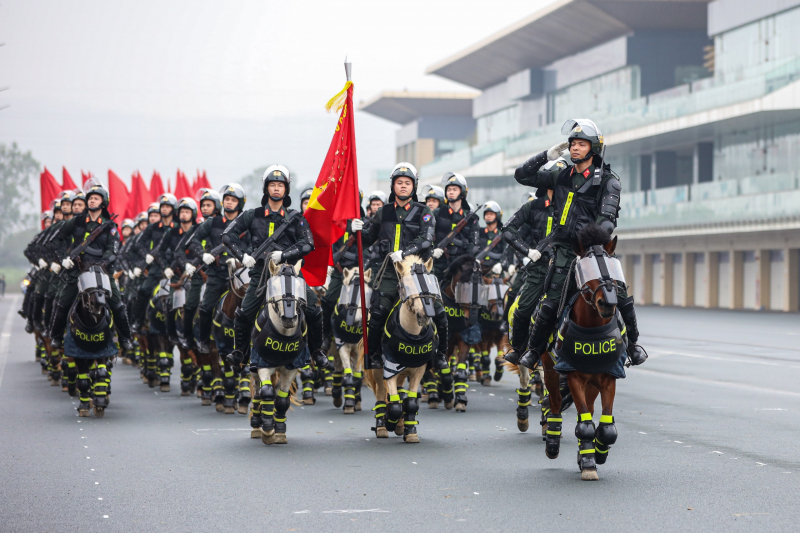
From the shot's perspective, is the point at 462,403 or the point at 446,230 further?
the point at 446,230

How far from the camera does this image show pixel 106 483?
8.94 meters

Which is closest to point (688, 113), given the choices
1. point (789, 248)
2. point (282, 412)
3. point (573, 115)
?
point (789, 248)

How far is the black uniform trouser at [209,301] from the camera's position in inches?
573

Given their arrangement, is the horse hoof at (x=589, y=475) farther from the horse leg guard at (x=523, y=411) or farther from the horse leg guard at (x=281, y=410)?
the horse leg guard at (x=281, y=410)

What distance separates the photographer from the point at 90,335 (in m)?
Result: 13.9

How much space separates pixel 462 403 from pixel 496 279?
10.7 feet

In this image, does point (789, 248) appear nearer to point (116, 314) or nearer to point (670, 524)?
point (116, 314)

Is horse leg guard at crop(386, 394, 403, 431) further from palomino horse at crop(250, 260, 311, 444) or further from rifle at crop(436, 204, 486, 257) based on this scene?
rifle at crop(436, 204, 486, 257)

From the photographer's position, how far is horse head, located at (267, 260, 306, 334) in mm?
11039

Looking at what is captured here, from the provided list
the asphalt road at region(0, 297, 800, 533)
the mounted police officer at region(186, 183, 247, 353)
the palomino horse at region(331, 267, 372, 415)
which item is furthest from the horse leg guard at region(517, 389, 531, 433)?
the mounted police officer at region(186, 183, 247, 353)

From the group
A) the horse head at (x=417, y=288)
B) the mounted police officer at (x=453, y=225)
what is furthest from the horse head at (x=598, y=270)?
the mounted police officer at (x=453, y=225)

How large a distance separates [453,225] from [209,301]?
3.41 m

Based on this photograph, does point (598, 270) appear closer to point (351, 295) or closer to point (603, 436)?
point (603, 436)

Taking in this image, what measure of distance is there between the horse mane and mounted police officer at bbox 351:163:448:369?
273 centimetres
